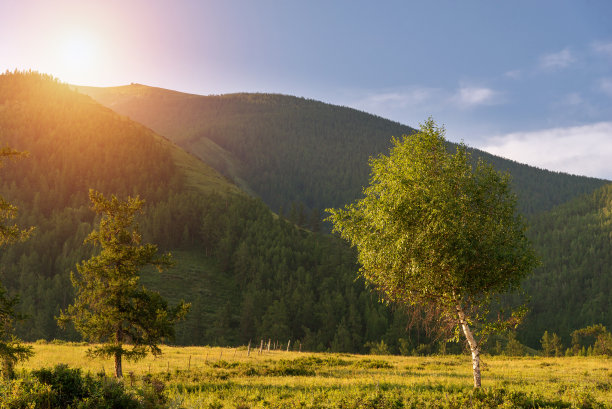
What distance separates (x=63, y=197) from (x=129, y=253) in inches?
7436

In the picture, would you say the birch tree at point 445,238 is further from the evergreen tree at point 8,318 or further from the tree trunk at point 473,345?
the evergreen tree at point 8,318

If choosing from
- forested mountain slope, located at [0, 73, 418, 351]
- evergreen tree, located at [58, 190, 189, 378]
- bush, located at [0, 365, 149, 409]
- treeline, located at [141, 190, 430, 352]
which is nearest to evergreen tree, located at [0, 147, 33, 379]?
evergreen tree, located at [58, 190, 189, 378]

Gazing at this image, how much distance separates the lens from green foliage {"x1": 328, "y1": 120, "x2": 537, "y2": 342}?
866 inches

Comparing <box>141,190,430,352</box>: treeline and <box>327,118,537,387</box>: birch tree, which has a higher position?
<box>327,118,537,387</box>: birch tree

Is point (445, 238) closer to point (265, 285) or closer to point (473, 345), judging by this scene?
point (473, 345)

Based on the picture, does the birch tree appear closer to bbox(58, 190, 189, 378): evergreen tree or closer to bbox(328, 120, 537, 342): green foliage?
bbox(328, 120, 537, 342): green foliage

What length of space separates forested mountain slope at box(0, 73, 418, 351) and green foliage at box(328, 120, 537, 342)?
10151 centimetres

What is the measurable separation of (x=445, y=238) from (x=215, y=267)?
146 metres

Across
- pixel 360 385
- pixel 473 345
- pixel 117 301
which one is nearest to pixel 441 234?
pixel 473 345

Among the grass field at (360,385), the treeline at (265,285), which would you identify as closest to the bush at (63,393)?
the grass field at (360,385)

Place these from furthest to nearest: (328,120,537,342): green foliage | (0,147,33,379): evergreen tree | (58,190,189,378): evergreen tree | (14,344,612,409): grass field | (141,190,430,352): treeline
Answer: (141,190,430,352): treeline < (58,190,189,378): evergreen tree < (328,120,537,342): green foliage < (0,147,33,379): evergreen tree < (14,344,612,409): grass field

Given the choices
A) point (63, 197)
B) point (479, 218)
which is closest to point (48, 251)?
point (63, 197)

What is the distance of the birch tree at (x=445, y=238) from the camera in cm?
2202

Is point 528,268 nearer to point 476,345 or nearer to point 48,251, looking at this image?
point 476,345
